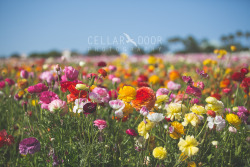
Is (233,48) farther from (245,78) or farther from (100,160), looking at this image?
(100,160)

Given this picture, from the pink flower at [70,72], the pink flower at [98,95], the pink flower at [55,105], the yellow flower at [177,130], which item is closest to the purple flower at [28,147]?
the pink flower at [55,105]

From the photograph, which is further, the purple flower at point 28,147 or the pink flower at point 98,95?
the pink flower at point 98,95

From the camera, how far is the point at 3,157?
5.10 ft

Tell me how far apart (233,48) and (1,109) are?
295 cm

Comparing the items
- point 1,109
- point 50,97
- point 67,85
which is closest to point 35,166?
point 50,97

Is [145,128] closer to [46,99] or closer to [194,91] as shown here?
[194,91]

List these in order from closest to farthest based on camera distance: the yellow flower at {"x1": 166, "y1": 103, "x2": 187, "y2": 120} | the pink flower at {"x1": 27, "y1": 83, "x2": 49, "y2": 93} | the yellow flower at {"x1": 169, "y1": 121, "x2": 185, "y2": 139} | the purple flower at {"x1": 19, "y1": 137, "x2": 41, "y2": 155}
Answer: the purple flower at {"x1": 19, "y1": 137, "x2": 41, "y2": 155} < the yellow flower at {"x1": 169, "y1": 121, "x2": 185, "y2": 139} < the yellow flower at {"x1": 166, "y1": 103, "x2": 187, "y2": 120} < the pink flower at {"x1": 27, "y1": 83, "x2": 49, "y2": 93}

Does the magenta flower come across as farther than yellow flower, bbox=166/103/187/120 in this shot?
Yes

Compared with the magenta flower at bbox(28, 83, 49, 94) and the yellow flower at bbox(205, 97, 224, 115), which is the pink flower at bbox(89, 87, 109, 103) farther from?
the yellow flower at bbox(205, 97, 224, 115)

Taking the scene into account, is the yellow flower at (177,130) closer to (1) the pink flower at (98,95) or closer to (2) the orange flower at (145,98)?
(2) the orange flower at (145,98)

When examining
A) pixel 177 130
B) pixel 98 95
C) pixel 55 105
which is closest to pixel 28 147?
pixel 55 105

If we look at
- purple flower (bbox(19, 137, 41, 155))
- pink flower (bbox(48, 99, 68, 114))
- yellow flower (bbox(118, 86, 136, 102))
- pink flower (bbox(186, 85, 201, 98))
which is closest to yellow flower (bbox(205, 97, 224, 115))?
pink flower (bbox(186, 85, 201, 98))

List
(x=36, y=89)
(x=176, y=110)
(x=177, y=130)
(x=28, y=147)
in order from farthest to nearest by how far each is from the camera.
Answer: (x=36, y=89) → (x=176, y=110) → (x=177, y=130) → (x=28, y=147)

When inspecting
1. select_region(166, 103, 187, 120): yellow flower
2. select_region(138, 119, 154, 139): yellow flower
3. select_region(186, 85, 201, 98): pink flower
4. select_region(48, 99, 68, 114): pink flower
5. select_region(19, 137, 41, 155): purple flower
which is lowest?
select_region(19, 137, 41, 155): purple flower
